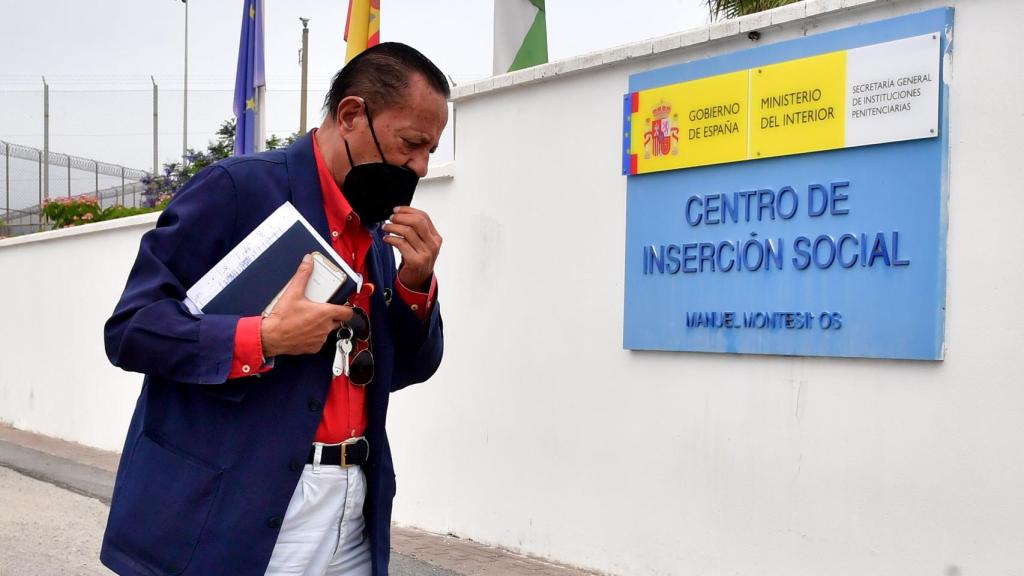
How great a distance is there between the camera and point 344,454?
2439 mm

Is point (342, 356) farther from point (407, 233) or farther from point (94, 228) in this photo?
point (94, 228)

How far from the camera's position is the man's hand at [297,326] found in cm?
226

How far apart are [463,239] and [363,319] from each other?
4705mm

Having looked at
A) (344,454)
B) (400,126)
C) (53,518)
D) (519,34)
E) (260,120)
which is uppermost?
(519,34)

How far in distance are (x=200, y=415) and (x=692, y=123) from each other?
3773mm

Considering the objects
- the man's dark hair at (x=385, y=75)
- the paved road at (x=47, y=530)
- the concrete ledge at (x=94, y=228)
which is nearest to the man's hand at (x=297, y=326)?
the man's dark hair at (x=385, y=75)

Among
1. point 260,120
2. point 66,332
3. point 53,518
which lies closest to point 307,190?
point 53,518

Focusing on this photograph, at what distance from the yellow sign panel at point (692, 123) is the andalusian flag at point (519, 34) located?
2.19m

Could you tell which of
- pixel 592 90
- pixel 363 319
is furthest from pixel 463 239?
pixel 363 319

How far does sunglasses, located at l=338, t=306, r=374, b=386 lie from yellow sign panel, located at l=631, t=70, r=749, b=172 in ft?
10.6

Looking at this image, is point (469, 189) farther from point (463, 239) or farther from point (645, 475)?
point (645, 475)

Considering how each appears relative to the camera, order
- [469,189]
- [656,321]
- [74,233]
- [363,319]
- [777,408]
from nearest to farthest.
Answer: [363,319], [777,408], [656,321], [469,189], [74,233]

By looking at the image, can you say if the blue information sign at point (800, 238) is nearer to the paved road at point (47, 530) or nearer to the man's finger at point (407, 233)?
the man's finger at point (407, 233)

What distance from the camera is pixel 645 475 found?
19.3 feet
